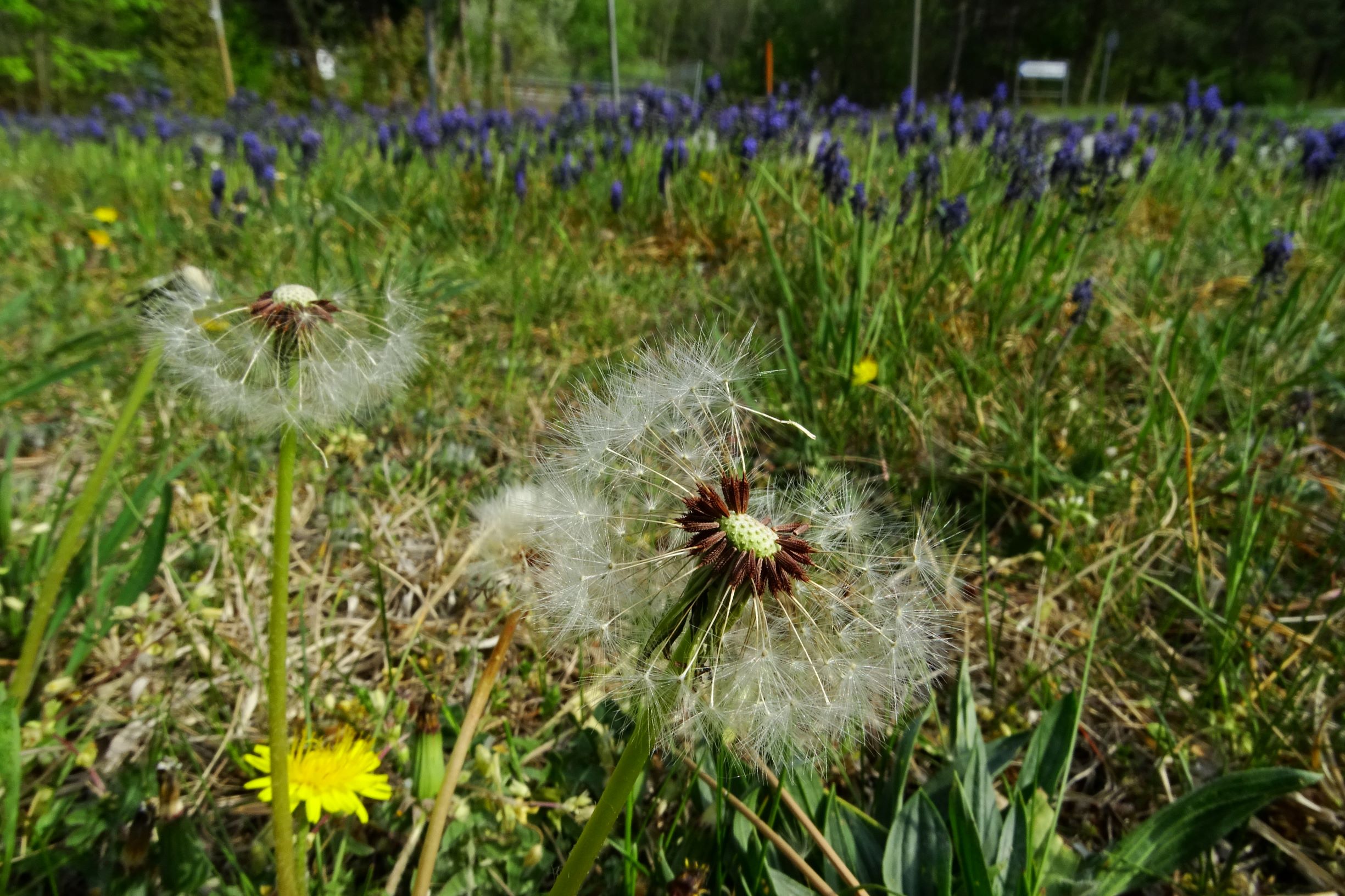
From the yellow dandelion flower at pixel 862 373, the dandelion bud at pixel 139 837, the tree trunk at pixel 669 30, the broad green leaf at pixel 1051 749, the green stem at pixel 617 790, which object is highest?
the tree trunk at pixel 669 30

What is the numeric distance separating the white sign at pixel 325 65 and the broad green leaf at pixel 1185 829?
24.4 m

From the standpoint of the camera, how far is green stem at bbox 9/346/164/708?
1.38 m

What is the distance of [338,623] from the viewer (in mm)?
2064

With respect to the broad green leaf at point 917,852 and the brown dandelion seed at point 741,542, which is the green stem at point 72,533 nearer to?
the brown dandelion seed at point 741,542

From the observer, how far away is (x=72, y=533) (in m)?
1.41

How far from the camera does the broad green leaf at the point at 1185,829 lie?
54.2 inches

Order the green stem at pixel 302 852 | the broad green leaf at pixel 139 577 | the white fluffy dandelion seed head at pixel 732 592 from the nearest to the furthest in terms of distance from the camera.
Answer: the white fluffy dandelion seed head at pixel 732 592 → the green stem at pixel 302 852 → the broad green leaf at pixel 139 577

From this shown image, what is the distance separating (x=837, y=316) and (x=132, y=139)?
928 centimetres

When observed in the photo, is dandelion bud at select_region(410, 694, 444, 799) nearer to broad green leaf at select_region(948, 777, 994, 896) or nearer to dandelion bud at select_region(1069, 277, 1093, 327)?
broad green leaf at select_region(948, 777, 994, 896)

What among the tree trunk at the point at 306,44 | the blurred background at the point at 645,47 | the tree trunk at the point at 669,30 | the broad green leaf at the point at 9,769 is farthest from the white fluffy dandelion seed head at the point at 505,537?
the tree trunk at the point at 669,30

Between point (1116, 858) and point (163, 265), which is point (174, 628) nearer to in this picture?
point (1116, 858)

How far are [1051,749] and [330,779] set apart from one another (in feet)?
4.47

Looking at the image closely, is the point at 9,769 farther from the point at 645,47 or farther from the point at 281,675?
the point at 645,47

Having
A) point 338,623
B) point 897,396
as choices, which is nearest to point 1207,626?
point 897,396
